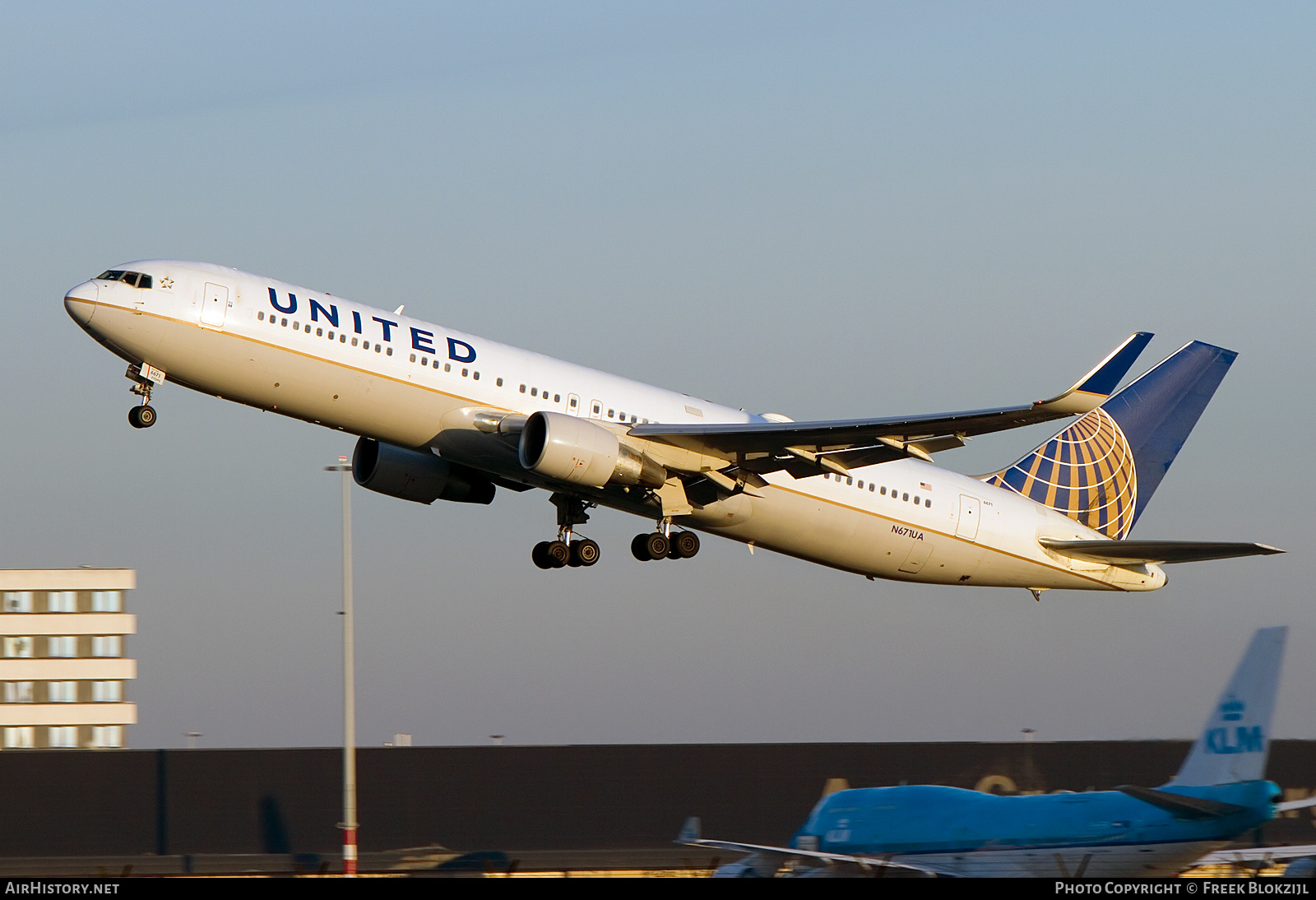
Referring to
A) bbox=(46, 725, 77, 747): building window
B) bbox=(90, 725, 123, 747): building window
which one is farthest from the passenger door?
bbox=(46, 725, 77, 747): building window

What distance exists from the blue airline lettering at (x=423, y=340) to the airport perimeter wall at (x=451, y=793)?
20.0m

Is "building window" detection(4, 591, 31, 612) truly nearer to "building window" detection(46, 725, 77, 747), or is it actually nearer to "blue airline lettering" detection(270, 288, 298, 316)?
"building window" detection(46, 725, 77, 747)

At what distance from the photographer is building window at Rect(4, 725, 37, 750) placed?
86562 mm

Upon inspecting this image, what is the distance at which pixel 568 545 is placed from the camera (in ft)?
127

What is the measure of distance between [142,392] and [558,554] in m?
10.5

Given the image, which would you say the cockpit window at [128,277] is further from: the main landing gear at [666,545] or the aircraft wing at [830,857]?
the aircraft wing at [830,857]

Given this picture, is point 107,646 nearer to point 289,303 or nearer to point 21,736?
point 21,736

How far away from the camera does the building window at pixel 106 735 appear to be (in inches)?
3428

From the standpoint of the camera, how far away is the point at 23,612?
88625 mm

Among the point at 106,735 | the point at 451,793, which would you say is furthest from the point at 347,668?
the point at 106,735

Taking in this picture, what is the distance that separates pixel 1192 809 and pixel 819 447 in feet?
38.5

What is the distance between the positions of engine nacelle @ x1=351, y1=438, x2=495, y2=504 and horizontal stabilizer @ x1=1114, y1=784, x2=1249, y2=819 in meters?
18.3

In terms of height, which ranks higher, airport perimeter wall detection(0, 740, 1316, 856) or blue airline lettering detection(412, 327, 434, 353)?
blue airline lettering detection(412, 327, 434, 353)

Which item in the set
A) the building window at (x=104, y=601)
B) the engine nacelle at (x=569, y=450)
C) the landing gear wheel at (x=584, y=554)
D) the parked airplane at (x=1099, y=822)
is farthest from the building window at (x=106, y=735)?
the parked airplane at (x=1099, y=822)
